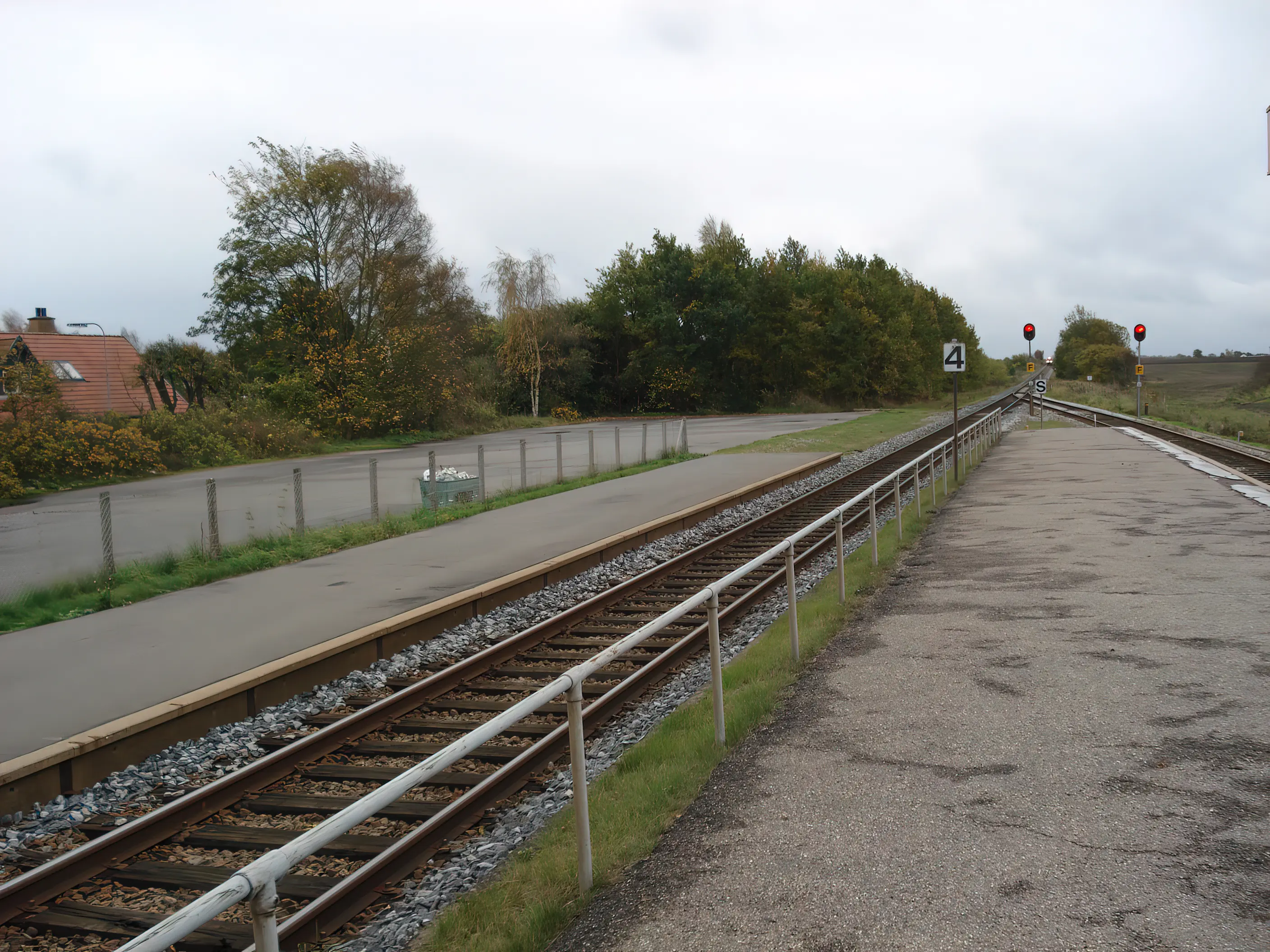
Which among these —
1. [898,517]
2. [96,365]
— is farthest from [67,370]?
[898,517]

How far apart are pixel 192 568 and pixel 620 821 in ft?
31.4

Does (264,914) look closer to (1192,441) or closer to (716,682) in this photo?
(716,682)

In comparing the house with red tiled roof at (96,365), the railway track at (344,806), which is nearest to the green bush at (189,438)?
the house with red tiled roof at (96,365)

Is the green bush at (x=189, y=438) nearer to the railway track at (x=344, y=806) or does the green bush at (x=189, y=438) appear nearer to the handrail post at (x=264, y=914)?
the railway track at (x=344, y=806)

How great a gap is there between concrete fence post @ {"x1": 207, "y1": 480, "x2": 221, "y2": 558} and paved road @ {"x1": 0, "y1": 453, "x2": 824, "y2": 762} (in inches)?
33.8

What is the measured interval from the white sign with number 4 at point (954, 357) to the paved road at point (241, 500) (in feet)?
30.4

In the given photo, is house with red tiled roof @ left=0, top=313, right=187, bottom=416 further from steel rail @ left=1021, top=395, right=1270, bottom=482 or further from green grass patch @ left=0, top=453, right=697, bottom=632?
steel rail @ left=1021, top=395, right=1270, bottom=482

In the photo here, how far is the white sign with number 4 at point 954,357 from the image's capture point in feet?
70.5

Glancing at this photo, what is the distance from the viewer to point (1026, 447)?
29719mm

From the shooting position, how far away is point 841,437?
3616 centimetres

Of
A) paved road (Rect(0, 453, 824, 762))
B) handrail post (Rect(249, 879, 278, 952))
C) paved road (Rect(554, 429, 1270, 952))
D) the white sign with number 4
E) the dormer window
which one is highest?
the dormer window

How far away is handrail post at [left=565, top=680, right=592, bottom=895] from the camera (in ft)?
13.1

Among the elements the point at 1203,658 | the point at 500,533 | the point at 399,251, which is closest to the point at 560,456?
the point at 500,533

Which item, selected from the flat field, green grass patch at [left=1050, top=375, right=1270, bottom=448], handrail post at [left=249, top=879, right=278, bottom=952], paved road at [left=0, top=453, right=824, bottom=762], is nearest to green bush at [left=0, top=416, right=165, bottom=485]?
paved road at [left=0, top=453, right=824, bottom=762]
